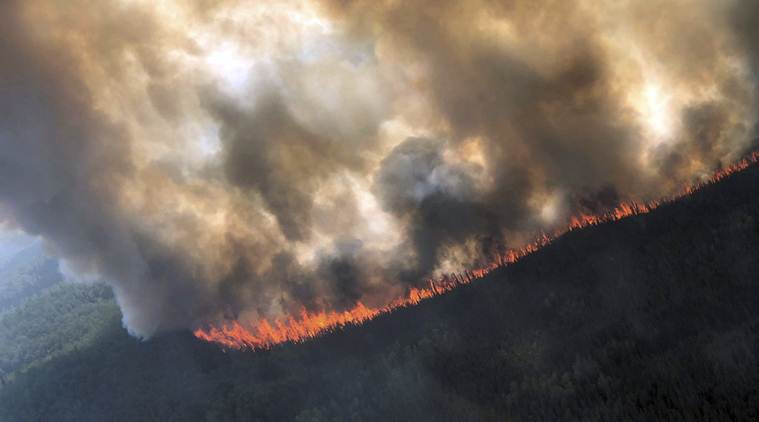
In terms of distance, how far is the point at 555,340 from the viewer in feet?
169

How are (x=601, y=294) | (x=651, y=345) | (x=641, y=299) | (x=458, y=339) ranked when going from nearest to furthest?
(x=651, y=345), (x=641, y=299), (x=601, y=294), (x=458, y=339)

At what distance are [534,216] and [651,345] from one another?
89.5 feet

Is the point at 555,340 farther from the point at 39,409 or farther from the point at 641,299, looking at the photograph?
the point at 39,409

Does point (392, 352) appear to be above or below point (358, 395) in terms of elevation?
above

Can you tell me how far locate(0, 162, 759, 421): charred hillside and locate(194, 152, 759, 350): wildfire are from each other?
4.85ft

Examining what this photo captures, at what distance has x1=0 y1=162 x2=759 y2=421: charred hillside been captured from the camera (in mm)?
39594

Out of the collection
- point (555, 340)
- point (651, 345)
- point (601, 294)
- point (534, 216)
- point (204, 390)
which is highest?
point (534, 216)

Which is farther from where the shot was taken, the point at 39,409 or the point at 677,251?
the point at 39,409

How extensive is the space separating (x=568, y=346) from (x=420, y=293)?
2493 cm

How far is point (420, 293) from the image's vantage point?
72438 millimetres

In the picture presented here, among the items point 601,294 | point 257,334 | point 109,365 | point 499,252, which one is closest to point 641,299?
point 601,294

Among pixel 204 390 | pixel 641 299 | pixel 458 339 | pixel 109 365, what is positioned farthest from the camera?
pixel 109 365

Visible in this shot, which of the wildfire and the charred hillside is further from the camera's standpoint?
the wildfire

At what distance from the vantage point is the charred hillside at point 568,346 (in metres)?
39.6
